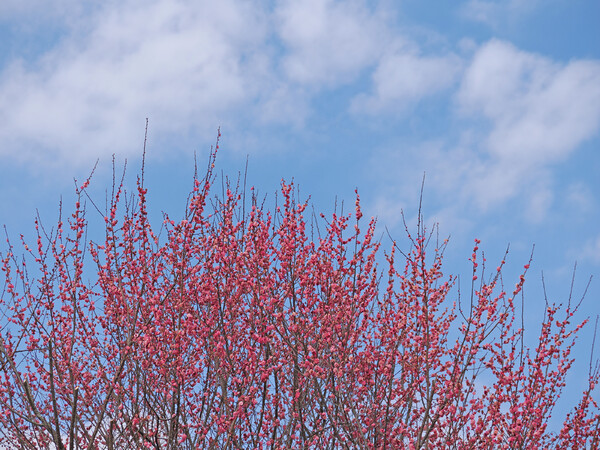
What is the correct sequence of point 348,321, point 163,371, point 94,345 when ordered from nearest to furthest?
point 163,371 → point 348,321 → point 94,345

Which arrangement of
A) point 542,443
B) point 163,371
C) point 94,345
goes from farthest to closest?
point 542,443 → point 94,345 → point 163,371

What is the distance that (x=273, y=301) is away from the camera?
6016 millimetres

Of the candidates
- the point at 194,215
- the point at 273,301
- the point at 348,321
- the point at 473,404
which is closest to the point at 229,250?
the point at 194,215

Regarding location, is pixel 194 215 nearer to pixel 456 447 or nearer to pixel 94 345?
pixel 94 345

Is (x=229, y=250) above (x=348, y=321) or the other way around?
above

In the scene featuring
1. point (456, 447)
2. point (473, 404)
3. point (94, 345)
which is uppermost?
point (94, 345)

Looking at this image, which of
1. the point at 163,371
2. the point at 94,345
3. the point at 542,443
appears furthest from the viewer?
the point at 542,443

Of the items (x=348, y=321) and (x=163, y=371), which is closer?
(x=163, y=371)

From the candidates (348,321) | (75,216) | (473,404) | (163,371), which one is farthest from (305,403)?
(75,216)

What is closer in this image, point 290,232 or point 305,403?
point 305,403

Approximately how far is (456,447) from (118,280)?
3929 millimetres

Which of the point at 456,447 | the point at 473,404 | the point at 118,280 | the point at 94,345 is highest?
the point at 118,280

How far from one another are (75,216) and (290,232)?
7.37 feet

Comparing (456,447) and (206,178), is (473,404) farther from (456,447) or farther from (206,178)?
(206,178)
